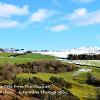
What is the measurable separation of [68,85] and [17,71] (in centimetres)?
2109

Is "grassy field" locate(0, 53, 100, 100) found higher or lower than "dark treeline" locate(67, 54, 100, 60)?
lower

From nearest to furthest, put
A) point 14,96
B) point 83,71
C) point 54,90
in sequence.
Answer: point 14,96 → point 54,90 → point 83,71

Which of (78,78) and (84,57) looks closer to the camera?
(78,78)

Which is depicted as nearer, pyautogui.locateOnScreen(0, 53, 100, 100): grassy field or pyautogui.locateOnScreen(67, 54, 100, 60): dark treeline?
pyautogui.locateOnScreen(0, 53, 100, 100): grassy field

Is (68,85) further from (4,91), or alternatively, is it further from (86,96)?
(4,91)

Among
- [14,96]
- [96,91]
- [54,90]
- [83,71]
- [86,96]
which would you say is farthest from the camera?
[83,71]

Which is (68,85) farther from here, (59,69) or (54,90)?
(59,69)

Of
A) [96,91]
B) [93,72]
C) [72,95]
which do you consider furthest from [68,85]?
[93,72]

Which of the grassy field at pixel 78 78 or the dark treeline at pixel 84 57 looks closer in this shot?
the grassy field at pixel 78 78

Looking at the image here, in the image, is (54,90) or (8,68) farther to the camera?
(8,68)

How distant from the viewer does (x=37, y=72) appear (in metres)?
122

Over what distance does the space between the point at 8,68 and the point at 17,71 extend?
304cm

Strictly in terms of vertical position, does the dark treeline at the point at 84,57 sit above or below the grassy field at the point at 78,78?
above

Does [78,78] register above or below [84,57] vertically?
below
